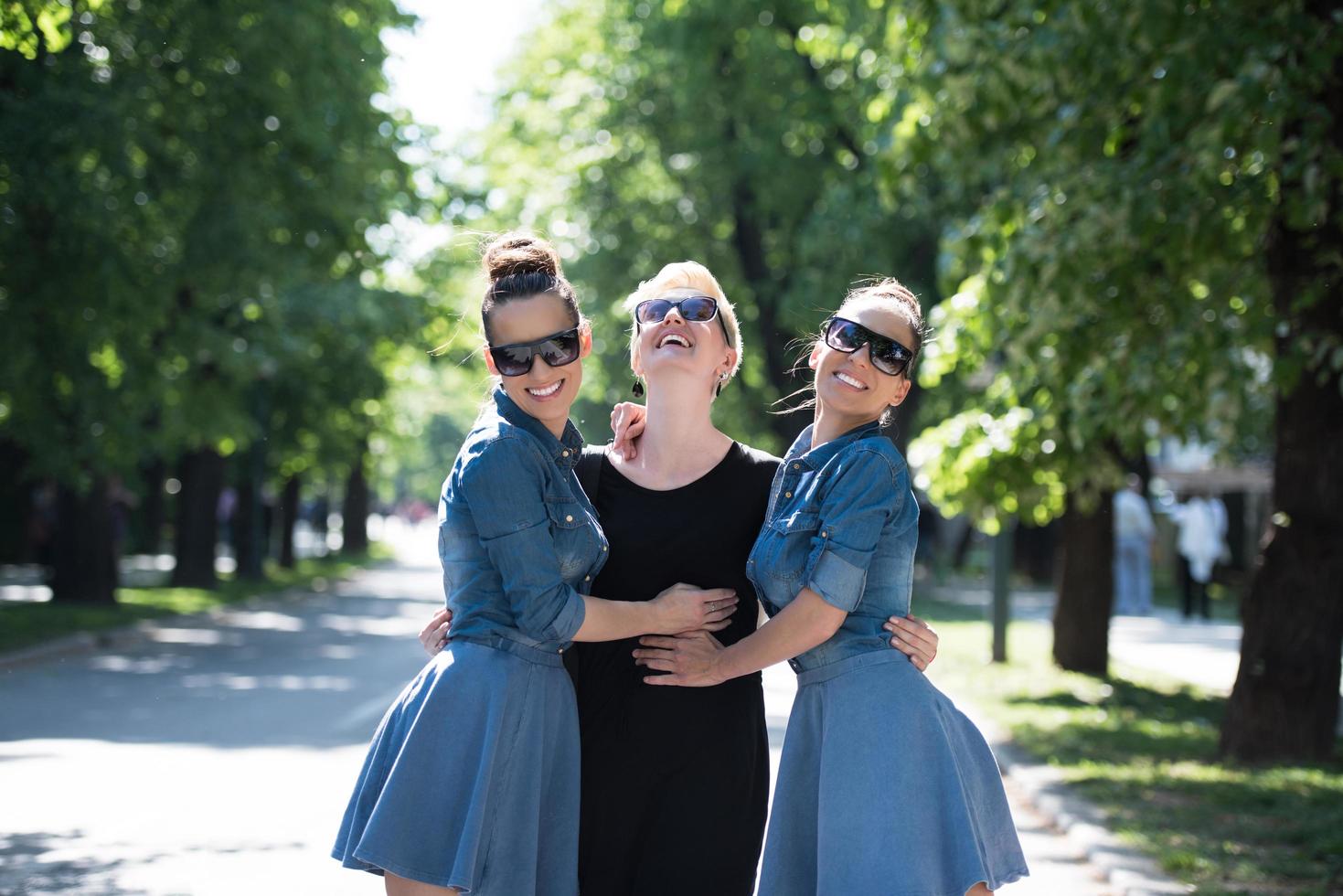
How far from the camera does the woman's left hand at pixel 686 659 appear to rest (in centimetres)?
357

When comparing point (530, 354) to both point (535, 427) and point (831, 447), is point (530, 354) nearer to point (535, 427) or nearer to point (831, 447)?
point (535, 427)

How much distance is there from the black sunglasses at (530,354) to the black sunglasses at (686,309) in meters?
0.27

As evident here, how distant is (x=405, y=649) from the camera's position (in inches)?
765

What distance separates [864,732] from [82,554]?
2085cm

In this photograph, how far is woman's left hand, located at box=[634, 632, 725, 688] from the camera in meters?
3.57

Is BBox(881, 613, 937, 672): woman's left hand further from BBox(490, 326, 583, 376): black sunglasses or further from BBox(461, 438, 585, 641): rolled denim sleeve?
BBox(490, 326, 583, 376): black sunglasses

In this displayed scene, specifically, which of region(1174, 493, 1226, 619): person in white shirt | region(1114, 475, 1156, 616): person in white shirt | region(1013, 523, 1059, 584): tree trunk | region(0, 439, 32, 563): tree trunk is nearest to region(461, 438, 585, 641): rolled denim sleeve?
region(1174, 493, 1226, 619): person in white shirt

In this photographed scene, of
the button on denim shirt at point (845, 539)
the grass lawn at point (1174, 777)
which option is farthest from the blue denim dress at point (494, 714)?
the grass lawn at point (1174, 777)

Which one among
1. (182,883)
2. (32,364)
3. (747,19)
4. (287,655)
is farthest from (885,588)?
(747,19)

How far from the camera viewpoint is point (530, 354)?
11.7ft

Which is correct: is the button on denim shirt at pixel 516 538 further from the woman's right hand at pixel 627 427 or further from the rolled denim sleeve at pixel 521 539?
the woman's right hand at pixel 627 427

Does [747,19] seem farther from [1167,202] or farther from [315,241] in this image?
[1167,202]

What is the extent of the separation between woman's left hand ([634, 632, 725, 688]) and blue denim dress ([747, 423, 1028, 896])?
17 cm

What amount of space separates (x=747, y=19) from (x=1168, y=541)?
2180 cm
